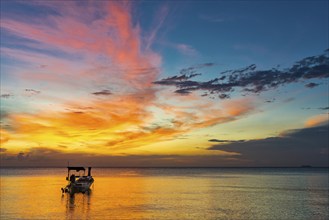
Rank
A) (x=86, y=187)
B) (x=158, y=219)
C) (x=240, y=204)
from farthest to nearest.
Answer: (x=86, y=187)
(x=240, y=204)
(x=158, y=219)

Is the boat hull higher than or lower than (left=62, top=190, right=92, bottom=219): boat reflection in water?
higher

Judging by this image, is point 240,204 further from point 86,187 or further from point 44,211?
point 86,187

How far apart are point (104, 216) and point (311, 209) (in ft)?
110

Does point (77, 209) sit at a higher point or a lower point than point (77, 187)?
lower

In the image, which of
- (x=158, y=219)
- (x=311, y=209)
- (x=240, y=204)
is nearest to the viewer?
(x=158, y=219)

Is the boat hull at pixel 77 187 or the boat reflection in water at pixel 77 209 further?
the boat hull at pixel 77 187

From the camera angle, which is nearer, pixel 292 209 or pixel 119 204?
pixel 292 209

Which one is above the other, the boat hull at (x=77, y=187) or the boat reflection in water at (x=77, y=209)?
the boat hull at (x=77, y=187)

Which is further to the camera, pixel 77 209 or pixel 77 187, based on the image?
pixel 77 187

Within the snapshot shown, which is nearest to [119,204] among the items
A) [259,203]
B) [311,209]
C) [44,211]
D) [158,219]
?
[44,211]

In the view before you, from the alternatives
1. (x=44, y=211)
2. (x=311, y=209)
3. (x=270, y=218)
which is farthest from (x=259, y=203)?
(x=44, y=211)

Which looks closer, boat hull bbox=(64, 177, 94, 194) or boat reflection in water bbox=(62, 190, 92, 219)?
boat reflection in water bbox=(62, 190, 92, 219)

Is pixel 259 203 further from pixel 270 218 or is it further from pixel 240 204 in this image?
pixel 270 218

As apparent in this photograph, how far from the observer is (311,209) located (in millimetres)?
60156
